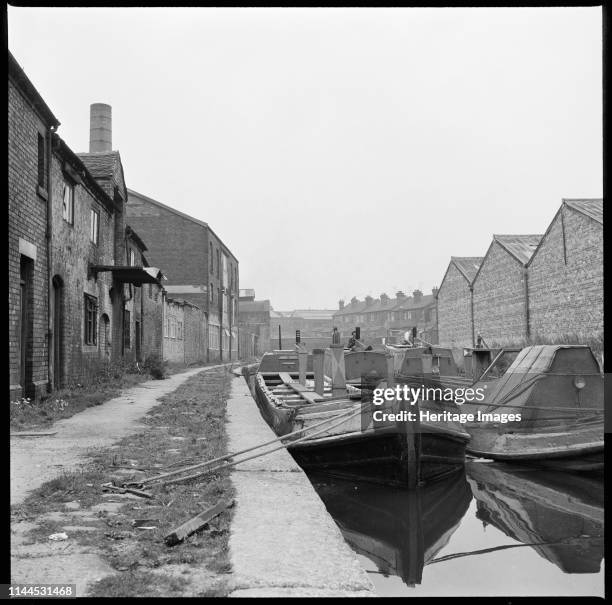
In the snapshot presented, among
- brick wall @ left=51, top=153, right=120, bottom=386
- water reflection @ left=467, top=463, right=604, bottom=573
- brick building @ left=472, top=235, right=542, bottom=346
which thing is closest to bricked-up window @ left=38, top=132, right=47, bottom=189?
brick wall @ left=51, top=153, right=120, bottom=386

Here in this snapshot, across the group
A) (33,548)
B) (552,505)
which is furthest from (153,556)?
(552,505)

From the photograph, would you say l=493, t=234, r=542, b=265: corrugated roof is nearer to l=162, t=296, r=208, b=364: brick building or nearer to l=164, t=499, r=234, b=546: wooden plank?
l=162, t=296, r=208, b=364: brick building

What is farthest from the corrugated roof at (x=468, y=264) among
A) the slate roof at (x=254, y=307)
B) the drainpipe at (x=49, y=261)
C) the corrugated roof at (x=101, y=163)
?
the slate roof at (x=254, y=307)

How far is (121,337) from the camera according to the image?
747 inches

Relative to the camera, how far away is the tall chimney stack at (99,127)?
958 inches

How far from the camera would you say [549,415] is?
9.60 m

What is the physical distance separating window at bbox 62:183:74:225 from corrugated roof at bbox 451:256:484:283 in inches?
1096

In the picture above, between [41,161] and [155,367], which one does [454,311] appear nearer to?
[155,367]

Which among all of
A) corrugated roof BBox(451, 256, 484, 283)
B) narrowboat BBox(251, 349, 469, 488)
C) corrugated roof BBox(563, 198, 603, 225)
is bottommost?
narrowboat BBox(251, 349, 469, 488)

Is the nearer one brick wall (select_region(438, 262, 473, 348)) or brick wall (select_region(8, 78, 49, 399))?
brick wall (select_region(8, 78, 49, 399))

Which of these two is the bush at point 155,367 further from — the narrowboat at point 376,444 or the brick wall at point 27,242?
the narrowboat at point 376,444

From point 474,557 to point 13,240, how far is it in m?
8.08

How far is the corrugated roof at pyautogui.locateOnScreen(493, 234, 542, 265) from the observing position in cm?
2990

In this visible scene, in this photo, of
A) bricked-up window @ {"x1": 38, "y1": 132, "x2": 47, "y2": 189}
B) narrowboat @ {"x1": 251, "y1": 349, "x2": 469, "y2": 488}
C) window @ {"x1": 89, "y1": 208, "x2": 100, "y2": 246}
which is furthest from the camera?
window @ {"x1": 89, "y1": 208, "x2": 100, "y2": 246}
